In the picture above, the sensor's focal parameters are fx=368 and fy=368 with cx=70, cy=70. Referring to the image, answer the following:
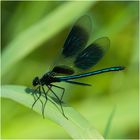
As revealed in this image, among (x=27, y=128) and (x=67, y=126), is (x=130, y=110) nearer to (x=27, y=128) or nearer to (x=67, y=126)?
(x=27, y=128)

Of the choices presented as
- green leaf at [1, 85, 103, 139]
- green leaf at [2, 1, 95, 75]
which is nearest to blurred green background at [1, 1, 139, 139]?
green leaf at [2, 1, 95, 75]

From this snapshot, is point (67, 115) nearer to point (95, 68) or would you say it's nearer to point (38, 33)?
point (38, 33)

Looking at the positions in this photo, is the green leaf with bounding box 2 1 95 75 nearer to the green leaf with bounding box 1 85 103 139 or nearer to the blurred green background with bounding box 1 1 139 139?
the blurred green background with bounding box 1 1 139 139

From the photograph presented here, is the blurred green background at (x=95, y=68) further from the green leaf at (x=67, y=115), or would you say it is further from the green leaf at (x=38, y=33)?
the green leaf at (x=67, y=115)

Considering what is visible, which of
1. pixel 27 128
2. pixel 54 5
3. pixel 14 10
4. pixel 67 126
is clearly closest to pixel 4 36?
pixel 14 10

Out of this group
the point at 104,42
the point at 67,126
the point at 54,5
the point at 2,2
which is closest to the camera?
the point at 67,126

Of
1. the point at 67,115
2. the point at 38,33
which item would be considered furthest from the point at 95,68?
the point at 67,115
